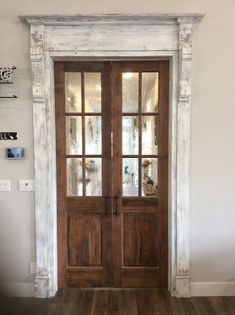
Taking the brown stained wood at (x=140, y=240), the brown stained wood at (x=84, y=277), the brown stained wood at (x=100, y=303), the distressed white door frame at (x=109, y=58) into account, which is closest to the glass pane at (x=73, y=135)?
the distressed white door frame at (x=109, y=58)

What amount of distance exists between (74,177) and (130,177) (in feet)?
1.83

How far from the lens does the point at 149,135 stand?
3.53 meters

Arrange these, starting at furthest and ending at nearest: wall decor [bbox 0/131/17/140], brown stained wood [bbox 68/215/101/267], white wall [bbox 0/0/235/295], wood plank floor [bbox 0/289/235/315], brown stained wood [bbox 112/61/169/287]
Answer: brown stained wood [bbox 68/215/101/267], brown stained wood [bbox 112/61/169/287], wall decor [bbox 0/131/17/140], white wall [bbox 0/0/235/295], wood plank floor [bbox 0/289/235/315]

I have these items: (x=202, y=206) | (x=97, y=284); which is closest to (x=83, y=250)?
(x=97, y=284)

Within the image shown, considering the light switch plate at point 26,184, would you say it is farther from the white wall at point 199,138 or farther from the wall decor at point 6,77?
the wall decor at point 6,77

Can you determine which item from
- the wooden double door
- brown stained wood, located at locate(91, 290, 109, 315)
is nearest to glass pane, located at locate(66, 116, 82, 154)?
the wooden double door

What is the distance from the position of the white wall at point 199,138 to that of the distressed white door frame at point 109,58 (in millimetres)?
95

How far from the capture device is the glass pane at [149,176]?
140 inches

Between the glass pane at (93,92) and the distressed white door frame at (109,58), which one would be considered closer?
the distressed white door frame at (109,58)

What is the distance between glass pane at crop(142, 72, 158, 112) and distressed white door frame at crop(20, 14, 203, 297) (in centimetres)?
18

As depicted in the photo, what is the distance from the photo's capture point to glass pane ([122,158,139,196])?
3547 mm

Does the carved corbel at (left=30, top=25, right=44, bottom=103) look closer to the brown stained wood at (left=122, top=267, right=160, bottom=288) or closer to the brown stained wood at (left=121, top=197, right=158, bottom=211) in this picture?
the brown stained wood at (left=121, top=197, right=158, bottom=211)

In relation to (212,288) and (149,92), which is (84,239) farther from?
(149,92)

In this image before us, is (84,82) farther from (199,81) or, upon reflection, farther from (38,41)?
(199,81)
